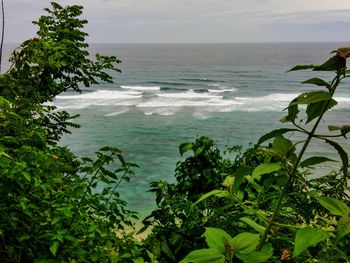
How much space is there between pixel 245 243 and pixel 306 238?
153 mm

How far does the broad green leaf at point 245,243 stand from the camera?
2.66 ft

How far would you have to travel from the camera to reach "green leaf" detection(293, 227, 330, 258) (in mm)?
700

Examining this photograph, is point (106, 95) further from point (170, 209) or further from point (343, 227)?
point (343, 227)

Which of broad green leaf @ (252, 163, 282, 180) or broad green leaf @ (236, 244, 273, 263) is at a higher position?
broad green leaf @ (252, 163, 282, 180)

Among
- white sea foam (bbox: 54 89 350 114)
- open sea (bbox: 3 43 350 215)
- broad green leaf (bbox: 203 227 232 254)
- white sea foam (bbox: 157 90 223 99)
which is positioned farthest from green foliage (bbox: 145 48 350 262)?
white sea foam (bbox: 157 90 223 99)

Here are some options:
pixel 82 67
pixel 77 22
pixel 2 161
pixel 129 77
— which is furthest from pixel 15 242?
pixel 129 77

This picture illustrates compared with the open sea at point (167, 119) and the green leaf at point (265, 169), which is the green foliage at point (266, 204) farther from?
the open sea at point (167, 119)

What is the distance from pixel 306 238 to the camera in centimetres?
72

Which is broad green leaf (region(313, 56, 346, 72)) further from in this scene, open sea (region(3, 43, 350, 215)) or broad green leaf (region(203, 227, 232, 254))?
open sea (region(3, 43, 350, 215))

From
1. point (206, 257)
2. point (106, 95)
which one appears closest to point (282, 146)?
point (206, 257)

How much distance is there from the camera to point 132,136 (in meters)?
26.5

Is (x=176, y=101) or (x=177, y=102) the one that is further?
(x=176, y=101)

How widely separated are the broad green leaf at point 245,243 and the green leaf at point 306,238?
0.13 meters

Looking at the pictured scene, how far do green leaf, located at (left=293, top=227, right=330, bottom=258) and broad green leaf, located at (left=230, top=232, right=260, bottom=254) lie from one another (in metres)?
0.13
